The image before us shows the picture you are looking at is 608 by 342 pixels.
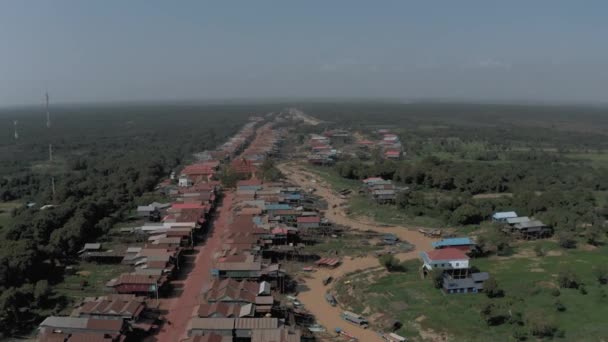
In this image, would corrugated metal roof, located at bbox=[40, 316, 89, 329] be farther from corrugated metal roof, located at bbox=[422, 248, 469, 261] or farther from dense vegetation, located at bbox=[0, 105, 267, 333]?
corrugated metal roof, located at bbox=[422, 248, 469, 261]

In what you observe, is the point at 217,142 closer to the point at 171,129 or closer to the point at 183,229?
the point at 171,129

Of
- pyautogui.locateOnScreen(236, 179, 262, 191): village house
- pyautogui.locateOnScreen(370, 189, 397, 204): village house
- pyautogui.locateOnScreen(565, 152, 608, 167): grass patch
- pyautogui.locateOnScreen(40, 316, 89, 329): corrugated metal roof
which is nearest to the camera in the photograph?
pyautogui.locateOnScreen(40, 316, 89, 329): corrugated metal roof

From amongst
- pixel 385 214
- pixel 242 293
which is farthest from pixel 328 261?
pixel 385 214

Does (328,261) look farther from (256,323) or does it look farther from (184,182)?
(184,182)

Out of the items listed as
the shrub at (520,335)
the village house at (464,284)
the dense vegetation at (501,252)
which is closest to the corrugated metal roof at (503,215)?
the dense vegetation at (501,252)

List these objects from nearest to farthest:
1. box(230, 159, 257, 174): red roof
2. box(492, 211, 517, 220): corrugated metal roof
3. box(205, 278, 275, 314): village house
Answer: box(205, 278, 275, 314): village house < box(492, 211, 517, 220): corrugated metal roof < box(230, 159, 257, 174): red roof

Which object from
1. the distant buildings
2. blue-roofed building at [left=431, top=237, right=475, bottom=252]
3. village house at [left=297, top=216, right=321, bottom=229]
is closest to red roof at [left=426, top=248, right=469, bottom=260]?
blue-roofed building at [left=431, top=237, right=475, bottom=252]
